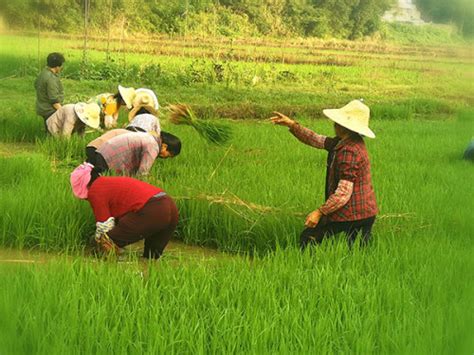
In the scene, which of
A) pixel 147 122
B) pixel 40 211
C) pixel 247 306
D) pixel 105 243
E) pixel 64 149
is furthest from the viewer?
pixel 64 149

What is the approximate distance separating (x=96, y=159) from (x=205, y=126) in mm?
854

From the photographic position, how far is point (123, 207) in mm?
3746

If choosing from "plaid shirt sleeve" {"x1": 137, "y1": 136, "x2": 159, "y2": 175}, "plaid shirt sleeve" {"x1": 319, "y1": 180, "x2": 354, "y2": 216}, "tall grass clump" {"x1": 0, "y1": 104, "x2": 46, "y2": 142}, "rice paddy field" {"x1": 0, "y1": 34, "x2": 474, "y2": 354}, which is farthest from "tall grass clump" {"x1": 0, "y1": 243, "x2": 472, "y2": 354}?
"plaid shirt sleeve" {"x1": 137, "y1": 136, "x2": 159, "y2": 175}

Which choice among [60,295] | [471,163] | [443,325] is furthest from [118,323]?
[471,163]

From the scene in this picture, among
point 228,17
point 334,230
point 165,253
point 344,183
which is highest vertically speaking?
point 228,17

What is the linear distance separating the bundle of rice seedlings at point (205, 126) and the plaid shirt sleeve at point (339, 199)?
0.48 m

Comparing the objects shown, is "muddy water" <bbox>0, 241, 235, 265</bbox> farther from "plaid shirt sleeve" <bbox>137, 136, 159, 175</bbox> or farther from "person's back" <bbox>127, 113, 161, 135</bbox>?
"person's back" <bbox>127, 113, 161, 135</bbox>

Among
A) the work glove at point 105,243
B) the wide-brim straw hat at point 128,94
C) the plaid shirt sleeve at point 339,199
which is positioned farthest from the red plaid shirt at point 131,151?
the plaid shirt sleeve at point 339,199

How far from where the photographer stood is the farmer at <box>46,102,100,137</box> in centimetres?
386

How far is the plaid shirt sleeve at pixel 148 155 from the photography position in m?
4.14

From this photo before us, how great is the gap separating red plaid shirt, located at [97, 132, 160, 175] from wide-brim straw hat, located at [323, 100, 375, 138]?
979 mm

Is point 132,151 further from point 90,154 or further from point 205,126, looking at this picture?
point 205,126

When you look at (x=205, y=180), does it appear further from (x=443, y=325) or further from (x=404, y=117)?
(x=443, y=325)

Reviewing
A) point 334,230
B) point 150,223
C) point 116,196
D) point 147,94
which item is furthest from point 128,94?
point 334,230
